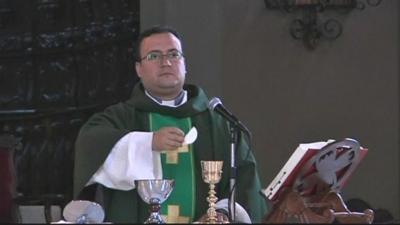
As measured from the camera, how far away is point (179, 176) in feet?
13.6

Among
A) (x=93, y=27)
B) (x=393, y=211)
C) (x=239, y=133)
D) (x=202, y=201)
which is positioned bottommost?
(x=393, y=211)

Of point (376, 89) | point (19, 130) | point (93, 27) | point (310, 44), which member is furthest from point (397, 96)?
point (19, 130)

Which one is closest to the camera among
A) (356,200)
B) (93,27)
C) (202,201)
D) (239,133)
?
(239,133)

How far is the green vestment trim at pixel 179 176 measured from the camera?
405cm

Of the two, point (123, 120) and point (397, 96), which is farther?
point (397, 96)

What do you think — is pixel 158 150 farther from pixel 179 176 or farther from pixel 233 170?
pixel 233 170

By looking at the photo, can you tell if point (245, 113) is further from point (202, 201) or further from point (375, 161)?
point (202, 201)

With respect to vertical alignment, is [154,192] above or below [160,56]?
below

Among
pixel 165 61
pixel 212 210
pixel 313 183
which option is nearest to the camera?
pixel 212 210

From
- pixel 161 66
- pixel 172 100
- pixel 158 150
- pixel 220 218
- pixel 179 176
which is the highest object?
pixel 161 66

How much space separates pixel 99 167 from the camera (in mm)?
3959

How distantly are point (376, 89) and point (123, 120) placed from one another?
9.19ft

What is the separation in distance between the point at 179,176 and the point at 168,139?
0.43 metres

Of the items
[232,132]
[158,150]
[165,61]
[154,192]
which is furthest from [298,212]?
[165,61]
